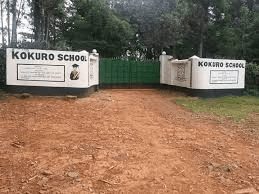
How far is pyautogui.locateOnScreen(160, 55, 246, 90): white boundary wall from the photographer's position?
49.3ft

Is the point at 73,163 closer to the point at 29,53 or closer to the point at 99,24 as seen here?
the point at 29,53

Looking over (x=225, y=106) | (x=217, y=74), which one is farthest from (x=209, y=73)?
(x=225, y=106)

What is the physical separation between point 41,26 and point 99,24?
555 centimetres

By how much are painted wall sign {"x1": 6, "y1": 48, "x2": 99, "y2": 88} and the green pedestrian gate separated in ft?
17.9

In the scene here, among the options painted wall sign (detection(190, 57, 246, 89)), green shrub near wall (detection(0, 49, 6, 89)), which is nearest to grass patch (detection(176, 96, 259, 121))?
painted wall sign (detection(190, 57, 246, 89))

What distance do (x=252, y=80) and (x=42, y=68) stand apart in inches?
Answer: 401

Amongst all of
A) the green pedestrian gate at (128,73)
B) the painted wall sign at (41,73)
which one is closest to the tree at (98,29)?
the green pedestrian gate at (128,73)

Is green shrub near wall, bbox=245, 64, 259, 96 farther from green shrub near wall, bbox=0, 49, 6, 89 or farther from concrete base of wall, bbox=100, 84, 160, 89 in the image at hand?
green shrub near wall, bbox=0, 49, 6, 89

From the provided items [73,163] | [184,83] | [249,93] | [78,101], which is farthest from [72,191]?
[249,93]

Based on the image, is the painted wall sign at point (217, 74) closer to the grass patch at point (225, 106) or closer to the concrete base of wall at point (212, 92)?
the concrete base of wall at point (212, 92)

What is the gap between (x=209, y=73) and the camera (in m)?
15.2

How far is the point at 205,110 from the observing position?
469 inches

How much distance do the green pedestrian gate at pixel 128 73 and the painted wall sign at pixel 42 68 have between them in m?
5.45

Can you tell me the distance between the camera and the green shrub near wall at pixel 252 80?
1697 cm
